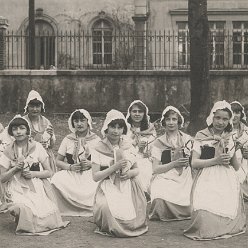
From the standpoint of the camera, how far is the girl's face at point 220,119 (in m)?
7.41

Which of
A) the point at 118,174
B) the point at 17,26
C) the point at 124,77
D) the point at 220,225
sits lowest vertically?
the point at 220,225

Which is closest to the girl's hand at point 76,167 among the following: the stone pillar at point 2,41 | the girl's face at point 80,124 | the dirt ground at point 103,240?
the girl's face at point 80,124

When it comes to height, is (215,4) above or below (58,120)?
above

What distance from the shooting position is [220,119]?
24.3 ft

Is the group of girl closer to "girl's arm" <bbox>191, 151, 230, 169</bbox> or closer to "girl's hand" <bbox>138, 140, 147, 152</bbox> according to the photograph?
"girl's arm" <bbox>191, 151, 230, 169</bbox>

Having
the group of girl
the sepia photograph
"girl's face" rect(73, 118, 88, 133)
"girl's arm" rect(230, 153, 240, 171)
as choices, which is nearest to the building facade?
the sepia photograph

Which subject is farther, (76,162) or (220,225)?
(76,162)

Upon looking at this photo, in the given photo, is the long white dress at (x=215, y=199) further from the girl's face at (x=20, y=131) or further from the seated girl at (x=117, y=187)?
the girl's face at (x=20, y=131)

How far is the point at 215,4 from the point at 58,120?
34.3ft

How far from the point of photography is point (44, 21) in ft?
87.5

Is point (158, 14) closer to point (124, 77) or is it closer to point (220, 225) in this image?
point (124, 77)

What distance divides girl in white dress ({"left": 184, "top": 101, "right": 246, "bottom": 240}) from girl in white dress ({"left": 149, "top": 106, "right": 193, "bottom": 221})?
1.91 ft

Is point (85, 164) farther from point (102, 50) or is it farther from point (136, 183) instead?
point (102, 50)

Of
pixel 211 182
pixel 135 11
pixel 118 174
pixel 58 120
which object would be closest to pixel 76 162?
pixel 118 174
